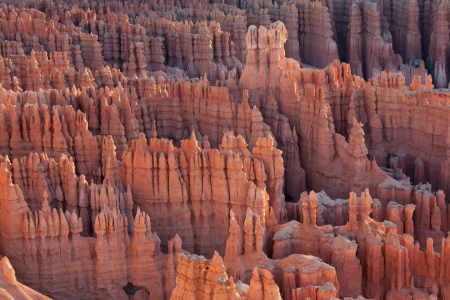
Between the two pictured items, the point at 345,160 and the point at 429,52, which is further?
the point at 429,52

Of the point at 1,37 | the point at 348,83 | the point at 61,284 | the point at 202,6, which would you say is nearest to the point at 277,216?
the point at 61,284

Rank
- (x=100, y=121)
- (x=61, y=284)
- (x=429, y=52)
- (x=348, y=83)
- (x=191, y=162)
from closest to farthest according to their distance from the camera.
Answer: (x=61, y=284) < (x=191, y=162) < (x=100, y=121) < (x=348, y=83) < (x=429, y=52)

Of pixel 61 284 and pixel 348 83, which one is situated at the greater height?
pixel 348 83

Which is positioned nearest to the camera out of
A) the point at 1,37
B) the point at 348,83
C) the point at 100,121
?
the point at 100,121

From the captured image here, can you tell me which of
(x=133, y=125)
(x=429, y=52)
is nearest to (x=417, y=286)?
(x=133, y=125)

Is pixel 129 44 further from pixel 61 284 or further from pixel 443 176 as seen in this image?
pixel 61 284

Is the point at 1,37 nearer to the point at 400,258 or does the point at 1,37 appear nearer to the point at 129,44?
the point at 129,44
